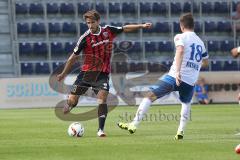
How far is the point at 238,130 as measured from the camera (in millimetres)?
14445

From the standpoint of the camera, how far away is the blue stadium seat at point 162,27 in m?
35.9

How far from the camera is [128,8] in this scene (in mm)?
36406

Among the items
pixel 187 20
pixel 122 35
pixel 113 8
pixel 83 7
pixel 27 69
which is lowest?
pixel 27 69

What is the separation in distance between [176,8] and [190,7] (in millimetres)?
778

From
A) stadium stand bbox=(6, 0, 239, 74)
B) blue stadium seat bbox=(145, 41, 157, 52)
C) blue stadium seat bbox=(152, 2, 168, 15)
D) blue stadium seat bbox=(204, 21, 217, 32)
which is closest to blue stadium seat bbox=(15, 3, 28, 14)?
stadium stand bbox=(6, 0, 239, 74)

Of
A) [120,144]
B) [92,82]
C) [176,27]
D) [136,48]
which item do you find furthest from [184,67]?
[176,27]

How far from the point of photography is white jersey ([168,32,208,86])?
1199 cm

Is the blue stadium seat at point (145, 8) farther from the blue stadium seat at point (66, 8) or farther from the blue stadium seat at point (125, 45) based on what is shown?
the blue stadium seat at point (66, 8)

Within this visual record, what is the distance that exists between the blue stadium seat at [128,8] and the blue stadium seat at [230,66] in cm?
550

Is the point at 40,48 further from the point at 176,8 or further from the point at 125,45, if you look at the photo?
the point at 176,8

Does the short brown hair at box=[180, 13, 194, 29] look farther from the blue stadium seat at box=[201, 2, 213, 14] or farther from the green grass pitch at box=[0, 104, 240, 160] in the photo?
the blue stadium seat at box=[201, 2, 213, 14]

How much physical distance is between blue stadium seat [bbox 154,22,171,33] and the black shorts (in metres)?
22.1

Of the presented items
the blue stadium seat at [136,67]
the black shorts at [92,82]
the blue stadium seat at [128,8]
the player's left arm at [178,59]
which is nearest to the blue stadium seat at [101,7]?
the blue stadium seat at [128,8]

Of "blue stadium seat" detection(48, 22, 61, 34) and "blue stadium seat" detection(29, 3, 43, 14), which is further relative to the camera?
"blue stadium seat" detection(29, 3, 43, 14)
